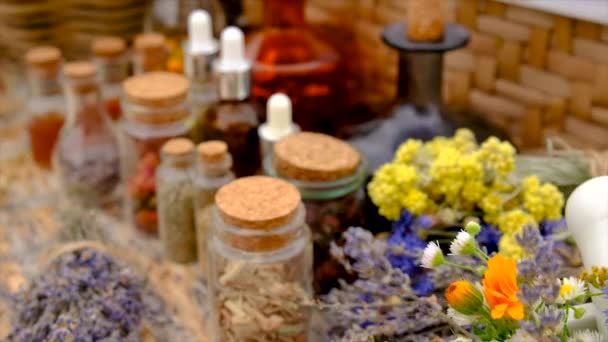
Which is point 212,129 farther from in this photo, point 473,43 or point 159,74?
point 473,43

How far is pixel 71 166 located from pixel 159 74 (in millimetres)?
170

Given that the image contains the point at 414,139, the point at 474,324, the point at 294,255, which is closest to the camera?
the point at 474,324

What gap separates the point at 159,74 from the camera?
956 millimetres

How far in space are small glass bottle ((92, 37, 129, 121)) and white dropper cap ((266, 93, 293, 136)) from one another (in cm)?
37

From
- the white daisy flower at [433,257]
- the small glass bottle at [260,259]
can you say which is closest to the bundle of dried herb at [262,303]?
the small glass bottle at [260,259]

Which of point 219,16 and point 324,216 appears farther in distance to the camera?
point 219,16

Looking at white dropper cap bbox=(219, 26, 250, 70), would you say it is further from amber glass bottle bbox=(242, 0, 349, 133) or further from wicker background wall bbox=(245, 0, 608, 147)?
wicker background wall bbox=(245, 0, 608, 147)

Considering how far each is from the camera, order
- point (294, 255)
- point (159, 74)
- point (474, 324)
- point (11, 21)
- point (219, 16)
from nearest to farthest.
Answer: point (474, 324) → point (294, 255) → point (159, 74) → point (219, 16) → point (11, 21)

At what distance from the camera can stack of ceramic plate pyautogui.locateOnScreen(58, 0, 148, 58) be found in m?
1.22

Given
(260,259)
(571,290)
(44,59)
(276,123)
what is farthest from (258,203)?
(44,59)

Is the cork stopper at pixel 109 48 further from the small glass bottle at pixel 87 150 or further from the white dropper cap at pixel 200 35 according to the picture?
the white dropper cap at pixel 200 35

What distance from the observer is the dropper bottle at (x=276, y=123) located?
819 mm

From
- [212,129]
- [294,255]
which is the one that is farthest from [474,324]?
[212,129]

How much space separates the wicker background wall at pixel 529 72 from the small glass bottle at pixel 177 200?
1.03ft
